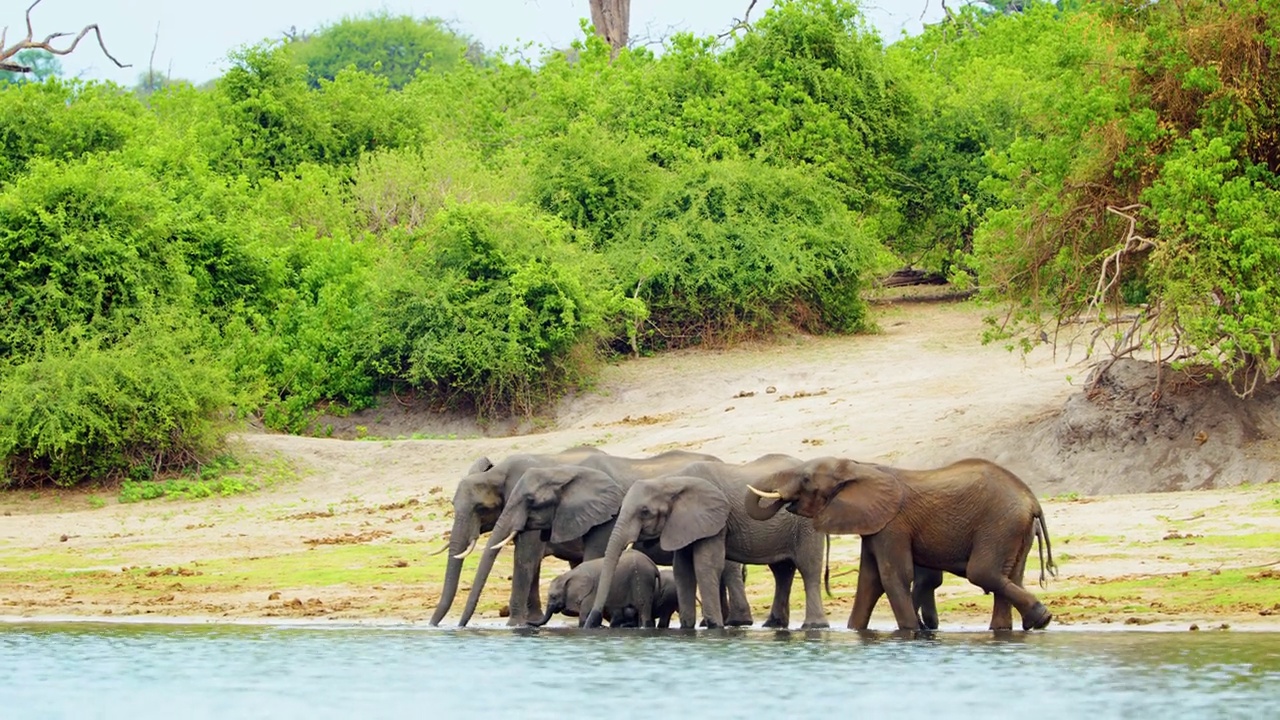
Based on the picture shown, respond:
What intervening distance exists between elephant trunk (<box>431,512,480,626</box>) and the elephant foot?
4.12 metres

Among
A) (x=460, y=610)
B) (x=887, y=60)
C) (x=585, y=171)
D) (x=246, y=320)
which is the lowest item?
(x=460, y=610)

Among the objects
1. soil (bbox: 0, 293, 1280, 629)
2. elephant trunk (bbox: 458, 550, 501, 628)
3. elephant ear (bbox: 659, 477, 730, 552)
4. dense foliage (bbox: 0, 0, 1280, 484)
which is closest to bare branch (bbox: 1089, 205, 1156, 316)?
dense foliage (bbox: 0, 0, 1280, 484)

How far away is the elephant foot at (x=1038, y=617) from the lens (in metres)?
12.9

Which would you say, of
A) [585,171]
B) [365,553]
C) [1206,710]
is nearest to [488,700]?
[1206,710]

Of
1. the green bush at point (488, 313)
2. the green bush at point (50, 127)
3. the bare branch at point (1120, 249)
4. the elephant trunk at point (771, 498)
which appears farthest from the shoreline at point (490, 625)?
the green bush at point (50, 127)

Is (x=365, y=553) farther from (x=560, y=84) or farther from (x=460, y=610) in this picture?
(x=560, y=84)

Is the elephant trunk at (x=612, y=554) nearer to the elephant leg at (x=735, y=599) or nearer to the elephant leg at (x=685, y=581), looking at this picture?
the elephant leg at (x=685, y=581)

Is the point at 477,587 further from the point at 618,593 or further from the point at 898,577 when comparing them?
the point at 898,577

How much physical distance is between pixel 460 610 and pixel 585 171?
16.2 m

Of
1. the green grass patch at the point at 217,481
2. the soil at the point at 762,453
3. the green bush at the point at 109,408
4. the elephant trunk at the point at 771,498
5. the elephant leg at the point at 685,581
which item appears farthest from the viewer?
the green grass patch at the point at 217,481

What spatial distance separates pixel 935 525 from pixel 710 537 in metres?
1.68

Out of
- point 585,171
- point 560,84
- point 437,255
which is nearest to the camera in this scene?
point 437,255

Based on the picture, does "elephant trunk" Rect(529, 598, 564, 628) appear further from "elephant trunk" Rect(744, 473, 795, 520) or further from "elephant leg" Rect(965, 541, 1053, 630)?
"elephant leg" Rect(965, 541, 1053, 630)

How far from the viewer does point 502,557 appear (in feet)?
57.5
